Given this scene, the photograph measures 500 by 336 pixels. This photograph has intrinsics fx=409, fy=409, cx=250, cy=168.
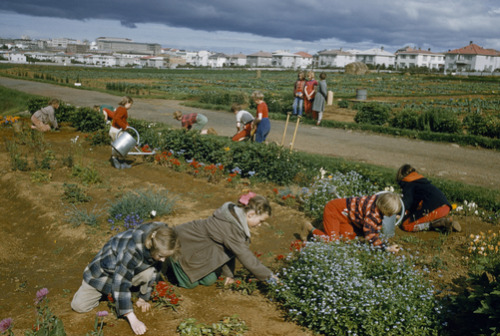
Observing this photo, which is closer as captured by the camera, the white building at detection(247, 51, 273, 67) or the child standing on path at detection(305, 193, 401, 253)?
the child standing on path at detection(305, 193, 401, 253)

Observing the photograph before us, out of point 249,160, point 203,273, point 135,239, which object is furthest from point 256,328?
point 249,160

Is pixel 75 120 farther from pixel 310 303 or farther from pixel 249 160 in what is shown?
pixel 310 303

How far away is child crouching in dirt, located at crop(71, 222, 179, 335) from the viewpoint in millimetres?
3160

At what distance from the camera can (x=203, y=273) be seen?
3.95 m

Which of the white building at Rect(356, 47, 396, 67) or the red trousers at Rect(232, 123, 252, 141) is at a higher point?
the white building at Rect(356, 47, 396, 67)

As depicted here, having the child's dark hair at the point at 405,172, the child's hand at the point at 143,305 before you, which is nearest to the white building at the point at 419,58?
the child's dark hair at the point at 405,172

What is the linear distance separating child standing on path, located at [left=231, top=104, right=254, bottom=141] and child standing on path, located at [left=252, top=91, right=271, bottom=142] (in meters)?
0.43

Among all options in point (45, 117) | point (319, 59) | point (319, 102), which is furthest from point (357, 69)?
point (319, 59)

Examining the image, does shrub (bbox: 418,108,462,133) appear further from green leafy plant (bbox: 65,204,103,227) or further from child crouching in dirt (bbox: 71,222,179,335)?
child crouching in dirt (bbox: 71,222,179,335)

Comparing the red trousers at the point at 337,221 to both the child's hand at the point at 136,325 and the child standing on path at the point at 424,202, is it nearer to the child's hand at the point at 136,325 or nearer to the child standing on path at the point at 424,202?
the child standing on path at the point at 424,202

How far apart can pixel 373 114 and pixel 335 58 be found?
117m

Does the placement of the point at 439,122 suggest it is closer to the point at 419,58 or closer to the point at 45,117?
the point at 45,117

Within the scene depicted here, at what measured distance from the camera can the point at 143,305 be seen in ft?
11.8

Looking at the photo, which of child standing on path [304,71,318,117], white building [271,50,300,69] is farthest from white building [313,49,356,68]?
child standing on path [304,71,318,117]
